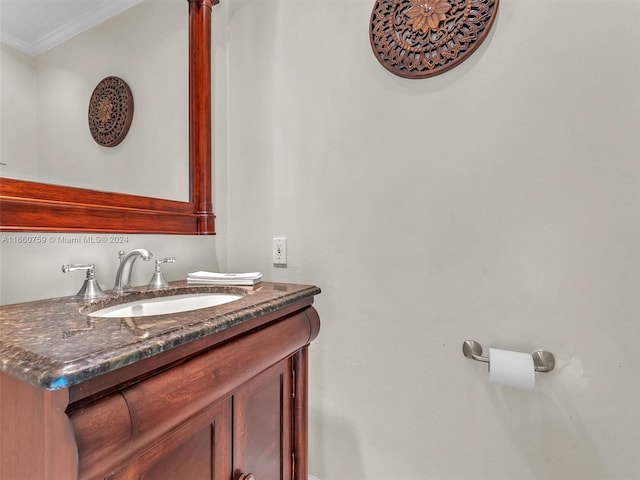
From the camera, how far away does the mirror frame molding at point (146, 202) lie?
2.60 feet

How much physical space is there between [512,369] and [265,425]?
0.66m

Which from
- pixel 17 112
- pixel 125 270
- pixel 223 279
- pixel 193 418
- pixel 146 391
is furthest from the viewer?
pixel 223 279

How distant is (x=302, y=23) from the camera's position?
1249 millimetres

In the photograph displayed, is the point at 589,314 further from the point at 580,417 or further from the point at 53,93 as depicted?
the point at 53,93

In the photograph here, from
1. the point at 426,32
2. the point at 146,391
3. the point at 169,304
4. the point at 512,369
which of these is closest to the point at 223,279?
the point at 169,304

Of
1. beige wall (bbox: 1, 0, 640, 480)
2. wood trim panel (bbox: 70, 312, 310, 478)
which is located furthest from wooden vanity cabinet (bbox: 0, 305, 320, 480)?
beige wall (bbox: 1, 0, 640, 480)

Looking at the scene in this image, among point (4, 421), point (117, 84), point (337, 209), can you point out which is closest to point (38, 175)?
point (117, 84)

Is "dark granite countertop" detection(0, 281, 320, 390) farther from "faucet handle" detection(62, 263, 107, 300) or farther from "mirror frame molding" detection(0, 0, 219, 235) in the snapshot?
"mirror frame molding" detection(0, 0, 219, 235)

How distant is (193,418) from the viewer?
23.7 inches

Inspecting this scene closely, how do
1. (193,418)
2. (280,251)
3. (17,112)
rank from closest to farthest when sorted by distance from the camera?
(193,418) → (17,112) → (280,251)

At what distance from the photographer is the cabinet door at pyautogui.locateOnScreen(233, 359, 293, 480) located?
721mm

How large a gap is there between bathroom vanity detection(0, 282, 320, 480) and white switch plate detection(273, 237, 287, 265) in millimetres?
380

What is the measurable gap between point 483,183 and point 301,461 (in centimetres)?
98

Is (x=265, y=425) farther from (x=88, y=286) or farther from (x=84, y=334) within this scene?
(x=88, y=286)
